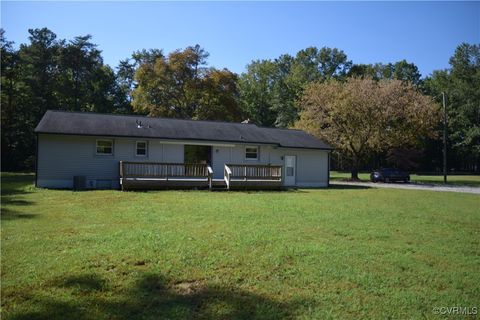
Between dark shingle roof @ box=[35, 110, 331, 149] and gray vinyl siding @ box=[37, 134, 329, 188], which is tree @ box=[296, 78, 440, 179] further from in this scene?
gray vinyl siding @ box=[37, 134, 329, 188]

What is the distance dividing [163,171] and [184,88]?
2650 cm

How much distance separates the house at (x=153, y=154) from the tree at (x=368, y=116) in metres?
11.3

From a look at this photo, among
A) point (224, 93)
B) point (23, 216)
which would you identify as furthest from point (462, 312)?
point (224, 93)

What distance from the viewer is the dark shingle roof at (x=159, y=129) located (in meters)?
20.4

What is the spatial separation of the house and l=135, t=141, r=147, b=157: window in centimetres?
3

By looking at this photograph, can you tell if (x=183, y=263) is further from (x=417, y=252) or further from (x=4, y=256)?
(x=417, y=252)

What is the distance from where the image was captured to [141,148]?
21.6 metres

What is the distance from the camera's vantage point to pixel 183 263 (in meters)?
6.23

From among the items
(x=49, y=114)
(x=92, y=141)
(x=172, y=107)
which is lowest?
(x=92, y=141)

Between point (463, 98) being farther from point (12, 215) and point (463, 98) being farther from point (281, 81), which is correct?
point (12, 215)

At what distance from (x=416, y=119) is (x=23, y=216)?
1320 inches

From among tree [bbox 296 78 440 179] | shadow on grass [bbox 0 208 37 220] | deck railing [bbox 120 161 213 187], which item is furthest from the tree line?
shadow on grass [bbox 0 208 37 220]

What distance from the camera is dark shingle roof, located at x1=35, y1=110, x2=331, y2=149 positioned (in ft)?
66.8

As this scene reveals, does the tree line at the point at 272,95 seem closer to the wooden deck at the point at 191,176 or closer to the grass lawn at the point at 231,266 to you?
the wooden deck at the point at 191,176
